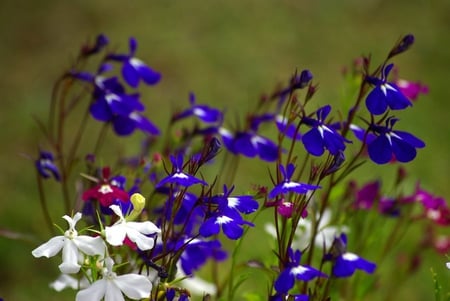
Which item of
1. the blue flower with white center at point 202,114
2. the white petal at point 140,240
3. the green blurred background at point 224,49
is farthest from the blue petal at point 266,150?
the green blurred background at point 224,49

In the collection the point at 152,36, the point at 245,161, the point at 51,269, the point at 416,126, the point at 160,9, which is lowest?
the point at 51,269

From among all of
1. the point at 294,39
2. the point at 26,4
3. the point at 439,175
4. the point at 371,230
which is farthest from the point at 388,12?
the point at 371,230

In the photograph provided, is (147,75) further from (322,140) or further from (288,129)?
(322,140)

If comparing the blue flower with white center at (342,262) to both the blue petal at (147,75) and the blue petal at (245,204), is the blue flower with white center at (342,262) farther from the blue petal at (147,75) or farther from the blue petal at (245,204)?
the blue petal at (147,75)

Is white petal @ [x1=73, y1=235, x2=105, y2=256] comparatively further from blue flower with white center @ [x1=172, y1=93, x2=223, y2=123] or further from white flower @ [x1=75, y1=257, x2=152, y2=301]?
blue flower with white center @ [x1=172, y1=93, x2=223, y2=123]

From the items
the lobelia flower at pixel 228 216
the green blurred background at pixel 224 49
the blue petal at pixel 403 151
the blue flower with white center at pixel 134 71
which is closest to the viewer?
the lobelia flower at pixel 228 216

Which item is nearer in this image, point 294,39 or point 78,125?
point 78,125

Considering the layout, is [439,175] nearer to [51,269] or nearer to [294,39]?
[294,39]

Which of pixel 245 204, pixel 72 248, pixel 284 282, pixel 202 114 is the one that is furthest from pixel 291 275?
pixel 202 114
